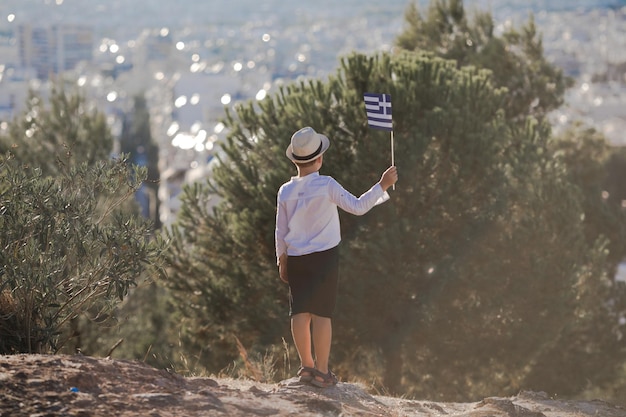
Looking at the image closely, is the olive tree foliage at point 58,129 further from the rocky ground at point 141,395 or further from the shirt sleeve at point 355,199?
the rocky ground at point 141,395

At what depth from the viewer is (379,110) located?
25.1 feet

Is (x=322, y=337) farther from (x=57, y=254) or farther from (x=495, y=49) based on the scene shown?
(x=495, y=49)

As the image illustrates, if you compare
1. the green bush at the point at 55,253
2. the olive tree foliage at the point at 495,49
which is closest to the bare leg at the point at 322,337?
the green bush at the point at 55,253

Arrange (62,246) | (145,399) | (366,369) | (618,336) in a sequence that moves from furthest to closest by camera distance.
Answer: (618,336) < (366,369) < (62,246) < (145,399)

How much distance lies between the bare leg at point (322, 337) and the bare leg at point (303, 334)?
46 millimetres

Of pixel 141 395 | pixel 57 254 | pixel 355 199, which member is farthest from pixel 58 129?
pixel 141 395

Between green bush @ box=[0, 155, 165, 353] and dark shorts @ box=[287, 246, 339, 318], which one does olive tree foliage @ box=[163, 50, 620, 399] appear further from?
dark shorts @ box=[287, 246, 339, 318]

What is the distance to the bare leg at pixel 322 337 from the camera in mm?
6836

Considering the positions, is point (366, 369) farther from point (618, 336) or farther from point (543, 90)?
point (543, 90)

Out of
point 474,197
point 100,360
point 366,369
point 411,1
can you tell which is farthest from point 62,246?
point 411,1

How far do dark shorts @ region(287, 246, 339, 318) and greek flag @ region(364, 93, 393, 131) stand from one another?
1.19 m

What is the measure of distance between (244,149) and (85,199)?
9959mm

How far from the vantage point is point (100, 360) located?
6176 millimetres

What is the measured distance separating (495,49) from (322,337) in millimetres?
19662
